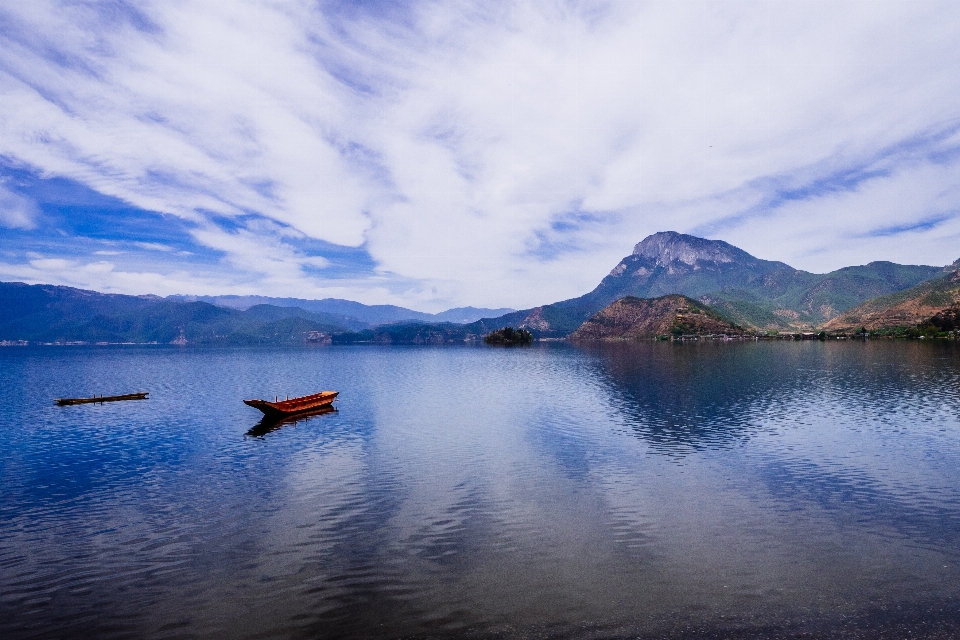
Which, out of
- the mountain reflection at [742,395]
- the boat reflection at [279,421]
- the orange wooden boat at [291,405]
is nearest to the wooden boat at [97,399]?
the orange wooden boat at [291,405]

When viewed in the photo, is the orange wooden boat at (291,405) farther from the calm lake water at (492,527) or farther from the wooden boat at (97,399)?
the wooden boat at (97,399)

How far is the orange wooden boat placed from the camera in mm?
71188

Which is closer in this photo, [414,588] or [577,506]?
[414,588]

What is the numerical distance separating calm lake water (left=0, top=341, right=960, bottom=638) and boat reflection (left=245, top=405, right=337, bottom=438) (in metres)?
2.42

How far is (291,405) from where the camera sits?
74.8m

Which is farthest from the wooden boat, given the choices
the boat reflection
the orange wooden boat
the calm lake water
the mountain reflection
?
the mountain reflection

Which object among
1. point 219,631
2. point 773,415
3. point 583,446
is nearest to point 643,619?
point 219,631

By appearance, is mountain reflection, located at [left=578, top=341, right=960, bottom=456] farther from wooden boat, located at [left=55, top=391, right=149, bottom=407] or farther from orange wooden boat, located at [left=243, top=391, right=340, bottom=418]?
wooden boat, located at [left=55, top=391, right=149, bottom=407]

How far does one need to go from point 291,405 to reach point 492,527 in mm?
54163

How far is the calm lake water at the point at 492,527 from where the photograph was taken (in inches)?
789

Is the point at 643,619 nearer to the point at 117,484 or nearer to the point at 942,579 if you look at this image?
the point at 942,579

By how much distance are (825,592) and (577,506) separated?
14.8m

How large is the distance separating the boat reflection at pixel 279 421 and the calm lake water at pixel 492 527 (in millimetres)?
2423

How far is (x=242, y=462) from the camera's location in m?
47.5
